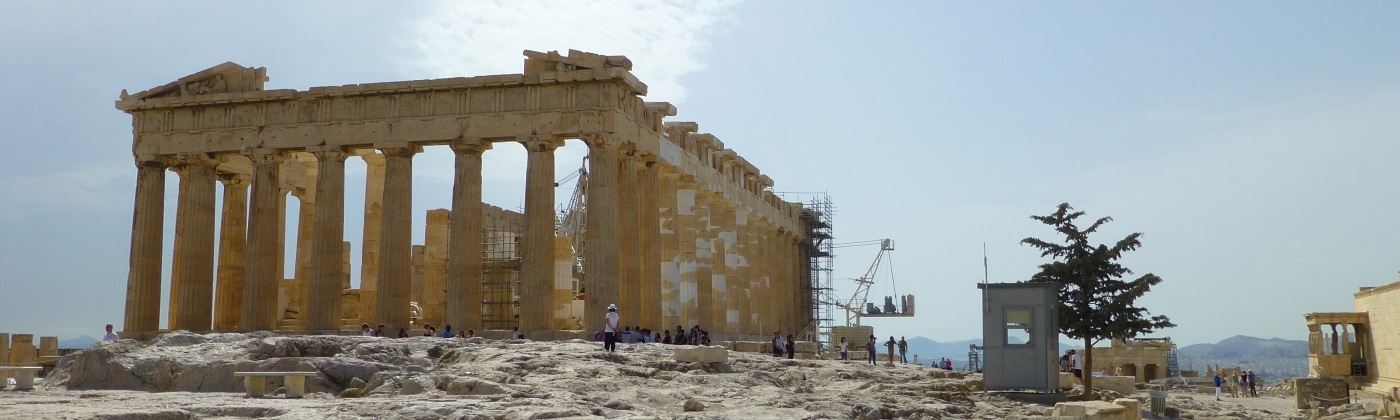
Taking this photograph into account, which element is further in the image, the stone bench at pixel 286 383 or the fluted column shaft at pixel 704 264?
the fluted column shaft at pixel 704 264

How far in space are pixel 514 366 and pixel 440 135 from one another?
16425mm

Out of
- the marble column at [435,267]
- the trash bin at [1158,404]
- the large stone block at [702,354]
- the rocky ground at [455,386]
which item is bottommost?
the trash bin at [1158,404]

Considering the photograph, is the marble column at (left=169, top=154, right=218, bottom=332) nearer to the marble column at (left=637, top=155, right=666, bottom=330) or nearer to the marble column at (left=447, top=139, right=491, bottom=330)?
the marble column at (left=447, top=139, right=491, bottom=330)

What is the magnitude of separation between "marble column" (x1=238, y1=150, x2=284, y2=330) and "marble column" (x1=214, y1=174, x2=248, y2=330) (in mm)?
957

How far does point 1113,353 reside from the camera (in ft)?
213

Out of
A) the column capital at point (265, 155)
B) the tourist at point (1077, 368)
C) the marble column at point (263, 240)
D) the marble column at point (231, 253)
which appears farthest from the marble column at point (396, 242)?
the tourist at point (1077, 368)

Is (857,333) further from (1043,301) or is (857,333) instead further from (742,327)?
(1043,301)

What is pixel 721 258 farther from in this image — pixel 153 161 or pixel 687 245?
pixel 153 161

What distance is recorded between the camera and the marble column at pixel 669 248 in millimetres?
41562

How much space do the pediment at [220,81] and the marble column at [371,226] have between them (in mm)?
4794

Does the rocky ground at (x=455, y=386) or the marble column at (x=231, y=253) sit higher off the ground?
the marble column at (x=231, y=253)

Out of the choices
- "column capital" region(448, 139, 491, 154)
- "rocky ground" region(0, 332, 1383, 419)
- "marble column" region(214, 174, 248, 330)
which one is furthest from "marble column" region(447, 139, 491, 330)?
"rocky ground" region(0, 332, 1383, 419)

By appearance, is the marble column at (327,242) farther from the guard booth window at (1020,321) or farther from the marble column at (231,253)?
the guard booth window at (1020,321)

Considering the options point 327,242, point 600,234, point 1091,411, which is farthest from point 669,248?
point 1091,411
